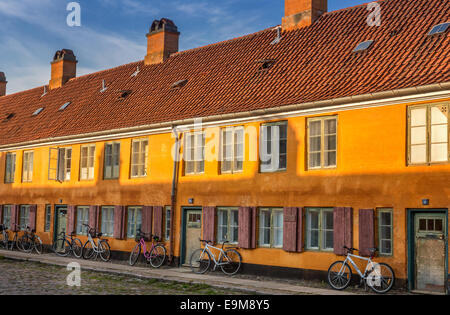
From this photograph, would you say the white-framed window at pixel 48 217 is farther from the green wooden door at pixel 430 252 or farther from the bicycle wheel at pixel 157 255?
the green wooden door at pixel 430 252

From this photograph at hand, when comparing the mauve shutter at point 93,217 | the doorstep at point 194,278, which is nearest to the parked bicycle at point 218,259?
the doorstep at point 194,278

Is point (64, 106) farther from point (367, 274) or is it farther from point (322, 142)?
point (367, 274)

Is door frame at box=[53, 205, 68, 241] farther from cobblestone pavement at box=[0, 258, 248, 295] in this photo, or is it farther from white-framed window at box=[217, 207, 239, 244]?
white-framed window at box=[217, 207, 239, 244]

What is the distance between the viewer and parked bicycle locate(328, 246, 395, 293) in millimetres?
14523

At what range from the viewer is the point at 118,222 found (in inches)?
886

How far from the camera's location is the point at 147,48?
92.2ft

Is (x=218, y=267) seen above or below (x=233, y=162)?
below

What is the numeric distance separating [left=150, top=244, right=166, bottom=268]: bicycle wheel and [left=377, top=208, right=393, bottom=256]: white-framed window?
307 inches

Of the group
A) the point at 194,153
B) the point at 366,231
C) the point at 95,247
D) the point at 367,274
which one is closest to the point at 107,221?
the point at 95,247

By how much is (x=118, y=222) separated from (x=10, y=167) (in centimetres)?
953

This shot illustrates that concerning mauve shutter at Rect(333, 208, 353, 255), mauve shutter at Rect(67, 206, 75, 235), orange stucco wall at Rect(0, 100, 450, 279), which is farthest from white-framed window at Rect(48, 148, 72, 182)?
mauve shutter at Rect(333, 208, 353, 255)
